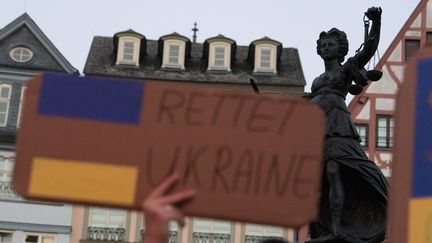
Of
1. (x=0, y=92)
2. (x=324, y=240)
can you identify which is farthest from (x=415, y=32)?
(x=324, y=240)

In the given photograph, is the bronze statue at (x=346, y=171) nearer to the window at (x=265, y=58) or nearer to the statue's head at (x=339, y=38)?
the statue's head at (x=339, y=38)

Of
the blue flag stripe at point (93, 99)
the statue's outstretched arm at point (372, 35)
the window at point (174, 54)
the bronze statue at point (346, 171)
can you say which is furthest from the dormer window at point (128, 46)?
the blue flag stripe at point (93, 99)

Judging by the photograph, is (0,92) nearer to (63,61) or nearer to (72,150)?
(63,61)

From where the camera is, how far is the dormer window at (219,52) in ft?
133

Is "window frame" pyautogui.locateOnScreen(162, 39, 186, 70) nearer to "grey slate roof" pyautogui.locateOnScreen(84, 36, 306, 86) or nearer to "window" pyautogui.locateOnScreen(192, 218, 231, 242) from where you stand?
"grey slate roof" pyautogui.locateOnScreen(84, 36, 306, 86)

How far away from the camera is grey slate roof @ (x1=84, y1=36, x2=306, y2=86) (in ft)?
130

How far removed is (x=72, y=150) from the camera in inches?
149

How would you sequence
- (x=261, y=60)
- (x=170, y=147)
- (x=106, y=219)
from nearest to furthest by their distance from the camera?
(x=170, y=147) → (x=106, y=219) → (x=261, y=60)

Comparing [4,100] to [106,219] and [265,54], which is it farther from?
[265,54]

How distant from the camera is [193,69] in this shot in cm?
4050

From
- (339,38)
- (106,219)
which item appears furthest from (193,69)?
(339,38)

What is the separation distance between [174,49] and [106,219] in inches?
284

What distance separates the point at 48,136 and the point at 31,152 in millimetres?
84

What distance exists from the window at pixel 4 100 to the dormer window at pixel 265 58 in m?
9.30
